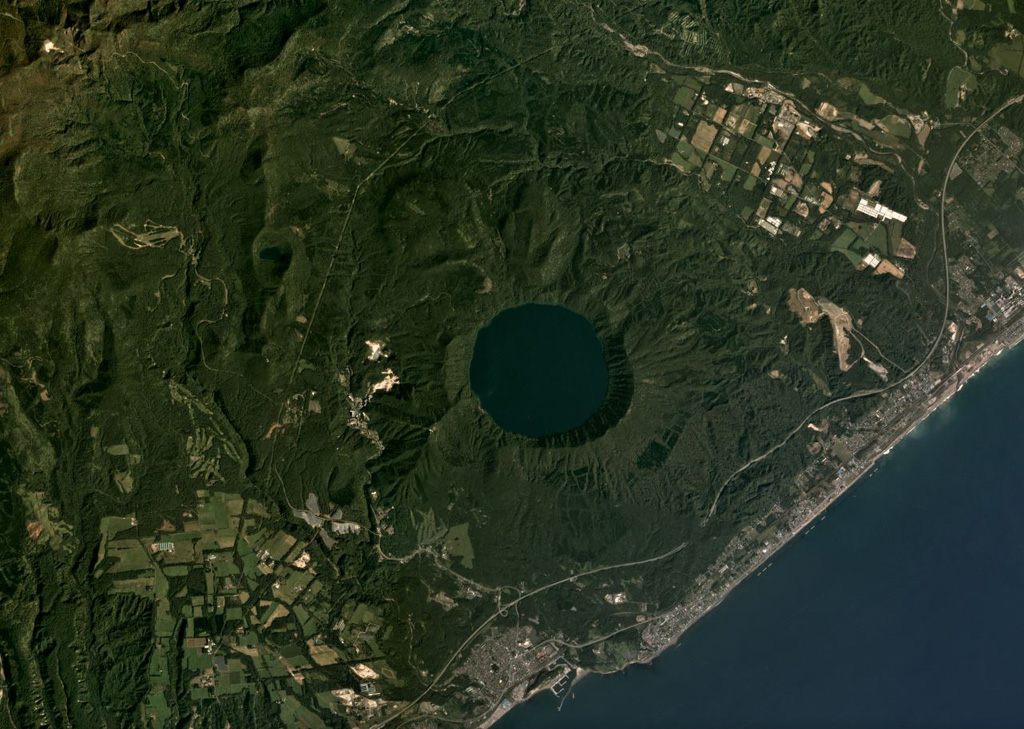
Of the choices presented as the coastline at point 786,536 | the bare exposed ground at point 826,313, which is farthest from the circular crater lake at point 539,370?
the coastline at point 786,536

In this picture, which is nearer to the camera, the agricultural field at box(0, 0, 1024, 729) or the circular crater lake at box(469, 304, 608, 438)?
the agricultural field at box(0, 0, 1024, 729)

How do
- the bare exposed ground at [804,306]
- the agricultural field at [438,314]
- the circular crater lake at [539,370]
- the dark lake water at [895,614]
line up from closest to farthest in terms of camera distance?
1. the agricultural field at [438,314]
2. the bare exposed ground at [804,306]
3. the circular crater lake at [539,370]
4. the dark lake water at [895,614]

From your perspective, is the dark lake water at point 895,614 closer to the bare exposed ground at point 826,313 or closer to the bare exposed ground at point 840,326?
the bare exposed ground at point 840,326

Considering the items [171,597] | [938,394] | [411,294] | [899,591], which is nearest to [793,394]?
[938,394]

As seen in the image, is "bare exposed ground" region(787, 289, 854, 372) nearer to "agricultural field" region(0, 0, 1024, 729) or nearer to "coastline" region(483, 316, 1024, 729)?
"agricultural field" region(0, 0, 1024, 729)

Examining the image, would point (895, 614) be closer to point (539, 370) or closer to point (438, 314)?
point (539, 370)

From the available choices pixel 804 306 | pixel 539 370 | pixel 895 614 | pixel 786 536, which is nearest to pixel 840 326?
pixel 804 306

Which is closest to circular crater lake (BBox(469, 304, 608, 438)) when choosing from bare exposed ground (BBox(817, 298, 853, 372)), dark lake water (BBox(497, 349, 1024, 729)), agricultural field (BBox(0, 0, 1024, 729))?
agricultural field (BBox(0, 0, 1024, 729))
